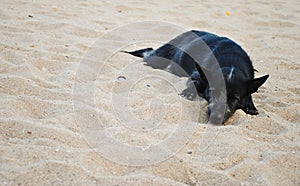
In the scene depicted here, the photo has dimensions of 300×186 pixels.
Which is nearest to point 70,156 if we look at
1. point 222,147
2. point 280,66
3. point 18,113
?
point 18,113

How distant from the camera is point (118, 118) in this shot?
2930mm

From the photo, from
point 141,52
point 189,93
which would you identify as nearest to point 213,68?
point 189,93

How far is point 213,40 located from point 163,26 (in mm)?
1732

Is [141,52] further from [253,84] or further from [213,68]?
[253,84]

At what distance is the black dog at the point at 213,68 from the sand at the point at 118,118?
13 cm

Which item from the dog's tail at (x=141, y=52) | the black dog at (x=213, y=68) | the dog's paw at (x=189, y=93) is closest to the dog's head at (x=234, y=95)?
the black dog at (x=213, y=68)

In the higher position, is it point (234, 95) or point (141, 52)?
point (234, 95)

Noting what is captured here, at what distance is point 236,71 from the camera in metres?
3.40

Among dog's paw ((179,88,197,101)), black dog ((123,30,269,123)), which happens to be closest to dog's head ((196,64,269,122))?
black dog ((123,30,269,123))

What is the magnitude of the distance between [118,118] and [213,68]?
4.05 ft

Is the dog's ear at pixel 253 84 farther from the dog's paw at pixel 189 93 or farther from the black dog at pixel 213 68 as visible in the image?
the dog's paw at pixel 189 93

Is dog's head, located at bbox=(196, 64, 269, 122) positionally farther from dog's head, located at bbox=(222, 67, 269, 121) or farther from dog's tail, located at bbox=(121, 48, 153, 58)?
dog's tail, located at bbox=(121, 48, 153, 58)

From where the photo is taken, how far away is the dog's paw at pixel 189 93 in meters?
3.49

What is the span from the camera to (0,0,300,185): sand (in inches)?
88.3
